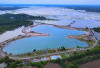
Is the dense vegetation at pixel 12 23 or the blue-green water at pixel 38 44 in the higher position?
the dense vegetation at pixel 12 23

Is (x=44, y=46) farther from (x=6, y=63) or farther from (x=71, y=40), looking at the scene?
(x=6, y=63)

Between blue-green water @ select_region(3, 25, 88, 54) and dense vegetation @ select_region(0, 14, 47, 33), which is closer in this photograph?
blue-green water @ select_region(3, 25, 88, 54)

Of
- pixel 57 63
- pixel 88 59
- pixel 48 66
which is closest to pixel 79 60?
pixel 88 59

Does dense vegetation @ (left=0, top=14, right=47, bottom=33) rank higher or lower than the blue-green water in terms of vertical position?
higher

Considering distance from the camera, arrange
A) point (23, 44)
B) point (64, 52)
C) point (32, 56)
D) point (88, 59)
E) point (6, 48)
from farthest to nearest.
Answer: point (23, 44) < point (6, 48) < point (64, 52) < point (32, 56) < point (88, 59)

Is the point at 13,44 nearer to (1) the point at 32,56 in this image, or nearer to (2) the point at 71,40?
(1) the point at 32,56

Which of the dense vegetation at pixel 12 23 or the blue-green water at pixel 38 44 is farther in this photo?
the dense vegetation at pixel 12 23

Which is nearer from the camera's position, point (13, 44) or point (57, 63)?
point (57, 63)

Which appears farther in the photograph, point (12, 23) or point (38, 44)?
point (12, 23)

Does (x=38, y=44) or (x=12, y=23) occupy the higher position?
(x=12, y=23)

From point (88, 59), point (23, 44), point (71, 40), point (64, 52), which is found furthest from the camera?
point (71, 40)
